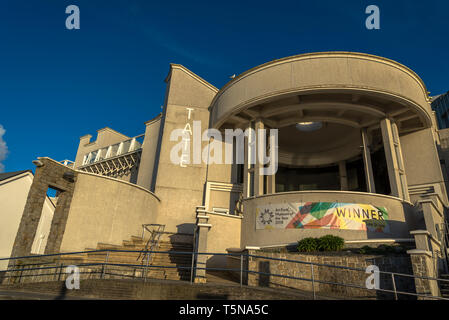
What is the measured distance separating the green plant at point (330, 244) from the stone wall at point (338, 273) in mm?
1057

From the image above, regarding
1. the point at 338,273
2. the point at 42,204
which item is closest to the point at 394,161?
the point at 338,273

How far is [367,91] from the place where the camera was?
15.6 m

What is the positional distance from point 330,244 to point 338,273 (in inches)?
89.9

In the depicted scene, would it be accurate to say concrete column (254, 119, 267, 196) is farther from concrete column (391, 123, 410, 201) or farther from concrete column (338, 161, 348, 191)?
concrete column (338, 161, 348, 191)

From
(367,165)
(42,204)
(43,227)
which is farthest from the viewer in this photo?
(43,227)

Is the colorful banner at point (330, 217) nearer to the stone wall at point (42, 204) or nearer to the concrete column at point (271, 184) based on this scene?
the concrete column at point (271, 184)

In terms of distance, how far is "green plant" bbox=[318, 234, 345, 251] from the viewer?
11852 mm

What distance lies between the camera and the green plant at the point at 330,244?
1185cm

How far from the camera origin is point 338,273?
31.9 feet

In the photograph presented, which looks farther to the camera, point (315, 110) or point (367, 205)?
point (315, 110)

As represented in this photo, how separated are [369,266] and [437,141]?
14505 mm

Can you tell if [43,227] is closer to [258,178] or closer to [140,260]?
[140,260]
